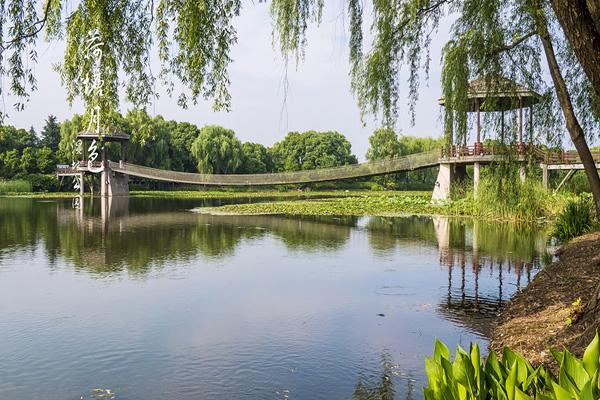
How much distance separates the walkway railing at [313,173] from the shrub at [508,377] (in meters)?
24.0

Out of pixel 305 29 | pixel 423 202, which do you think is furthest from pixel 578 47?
pixel 423 202

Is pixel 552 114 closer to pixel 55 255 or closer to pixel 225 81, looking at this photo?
pixel 225 81

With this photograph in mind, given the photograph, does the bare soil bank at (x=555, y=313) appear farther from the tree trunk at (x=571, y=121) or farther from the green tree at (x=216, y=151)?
the green tree at (x=216, y=151)

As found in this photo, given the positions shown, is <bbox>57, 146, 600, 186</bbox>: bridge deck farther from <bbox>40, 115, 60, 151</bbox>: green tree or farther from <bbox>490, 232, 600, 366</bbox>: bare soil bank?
<bbox>40, 115, 60, 151</bbox>: green tree

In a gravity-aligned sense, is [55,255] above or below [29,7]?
below

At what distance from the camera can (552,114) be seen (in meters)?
8.67

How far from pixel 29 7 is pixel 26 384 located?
2919 mm

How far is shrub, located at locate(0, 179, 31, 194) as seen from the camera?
40.6 m

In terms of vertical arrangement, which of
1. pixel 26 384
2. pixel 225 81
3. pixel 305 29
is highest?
pixel 305 29

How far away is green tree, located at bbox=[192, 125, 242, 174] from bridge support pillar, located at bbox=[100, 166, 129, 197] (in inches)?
330

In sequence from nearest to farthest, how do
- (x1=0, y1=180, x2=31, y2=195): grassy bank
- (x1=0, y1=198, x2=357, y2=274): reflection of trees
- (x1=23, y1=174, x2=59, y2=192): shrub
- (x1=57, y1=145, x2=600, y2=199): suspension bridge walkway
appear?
(x1=0, y1=198, x2=357, y2=274): reflection of trees < (x1=57, y1=145, x2=600, y2=199): suspension bridge walkway < (x1=0, y1=180, x2=31, y2=195): grassy bank < (x1=23, y1=174, x2=59, y2=192): shrub

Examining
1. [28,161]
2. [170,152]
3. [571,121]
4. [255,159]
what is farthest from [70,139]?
[571,121]

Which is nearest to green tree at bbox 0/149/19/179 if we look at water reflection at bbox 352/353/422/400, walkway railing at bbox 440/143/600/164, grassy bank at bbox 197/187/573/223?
grassy bank at bbox 197/187/573/223

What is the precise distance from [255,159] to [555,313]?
2046 inches
